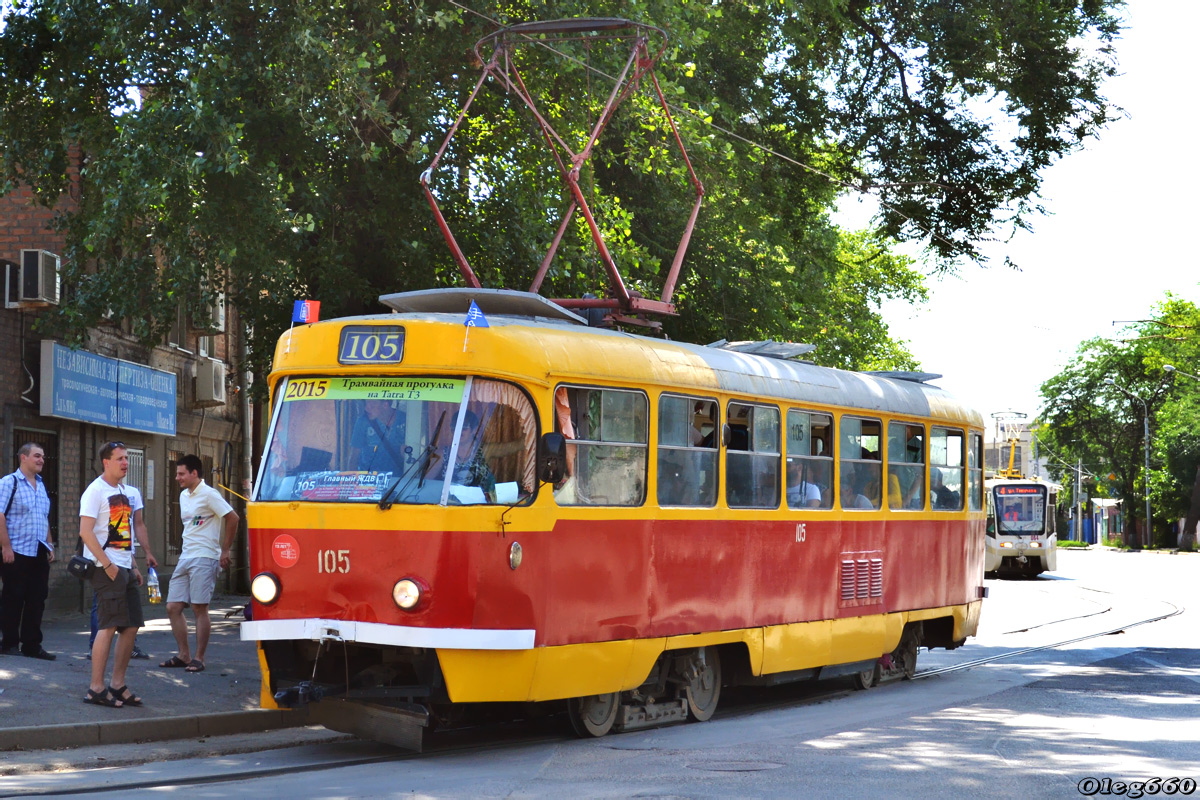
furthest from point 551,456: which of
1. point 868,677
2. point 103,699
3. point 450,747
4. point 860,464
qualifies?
point 868,677

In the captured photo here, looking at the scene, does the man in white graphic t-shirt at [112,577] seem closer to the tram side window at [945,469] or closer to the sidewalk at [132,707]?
the sidewalk at [132,707]

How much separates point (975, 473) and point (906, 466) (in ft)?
6.24

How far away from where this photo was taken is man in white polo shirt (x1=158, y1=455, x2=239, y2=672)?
12.1 metres

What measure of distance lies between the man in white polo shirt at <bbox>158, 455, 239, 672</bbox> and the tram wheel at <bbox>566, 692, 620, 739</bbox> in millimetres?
3746

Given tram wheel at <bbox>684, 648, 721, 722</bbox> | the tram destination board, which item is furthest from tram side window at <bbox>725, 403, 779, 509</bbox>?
the tram destination board

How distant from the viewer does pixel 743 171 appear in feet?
69.3

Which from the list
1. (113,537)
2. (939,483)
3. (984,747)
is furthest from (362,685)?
(939,483)

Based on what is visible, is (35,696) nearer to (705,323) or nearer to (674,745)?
(674,745)

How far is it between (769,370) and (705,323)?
10.2 meters

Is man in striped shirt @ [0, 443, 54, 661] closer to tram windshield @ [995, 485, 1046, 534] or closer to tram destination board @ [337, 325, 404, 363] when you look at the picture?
tram destination board @ [337, 325, 404, 363]

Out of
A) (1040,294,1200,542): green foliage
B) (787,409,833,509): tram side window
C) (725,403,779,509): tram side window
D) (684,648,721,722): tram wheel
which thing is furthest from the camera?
(1040,294,1200,542): green foliage

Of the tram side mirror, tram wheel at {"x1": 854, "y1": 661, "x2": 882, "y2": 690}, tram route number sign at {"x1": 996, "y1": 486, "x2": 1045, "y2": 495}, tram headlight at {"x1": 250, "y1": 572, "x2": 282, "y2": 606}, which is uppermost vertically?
the tram side mirror

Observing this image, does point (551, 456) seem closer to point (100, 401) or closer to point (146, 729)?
point (146, 729)

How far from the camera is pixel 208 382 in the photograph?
23.9 m
